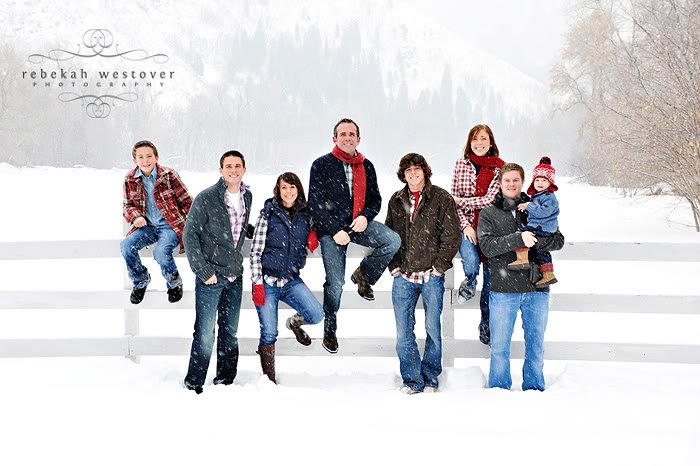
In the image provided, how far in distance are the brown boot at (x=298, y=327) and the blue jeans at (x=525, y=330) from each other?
1463 millimetres

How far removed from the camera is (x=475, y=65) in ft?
453

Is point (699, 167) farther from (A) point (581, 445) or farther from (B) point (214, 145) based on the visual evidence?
(B) point (214, 145)

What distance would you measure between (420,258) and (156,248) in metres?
2.07

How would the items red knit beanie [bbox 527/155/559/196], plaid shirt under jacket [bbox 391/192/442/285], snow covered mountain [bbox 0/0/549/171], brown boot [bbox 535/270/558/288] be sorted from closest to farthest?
red knit beanie [bbox 527/155/559/196] → brown boot [bbox 535/270/558/288] → plaid shirt under jacket [bbox 391/192/442/285] → snow covered mountain [bbox 0/0/549/171]

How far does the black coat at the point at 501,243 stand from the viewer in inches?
191

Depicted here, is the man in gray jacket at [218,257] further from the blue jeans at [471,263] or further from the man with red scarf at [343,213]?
the blue jeans at [471,263]

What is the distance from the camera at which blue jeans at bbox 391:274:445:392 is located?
4.98 m

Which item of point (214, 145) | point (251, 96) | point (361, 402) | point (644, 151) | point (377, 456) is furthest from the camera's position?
point (251, 96)

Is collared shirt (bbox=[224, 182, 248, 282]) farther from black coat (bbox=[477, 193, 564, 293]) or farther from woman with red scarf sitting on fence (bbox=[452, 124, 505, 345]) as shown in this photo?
black coat (bbox=[477, 193, 564, 293])

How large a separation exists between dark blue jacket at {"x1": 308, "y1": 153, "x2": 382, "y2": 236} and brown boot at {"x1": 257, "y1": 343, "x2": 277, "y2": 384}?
983 millimetres

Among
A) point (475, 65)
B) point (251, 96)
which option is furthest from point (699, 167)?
point (475, 65)

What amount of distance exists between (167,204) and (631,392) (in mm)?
3937

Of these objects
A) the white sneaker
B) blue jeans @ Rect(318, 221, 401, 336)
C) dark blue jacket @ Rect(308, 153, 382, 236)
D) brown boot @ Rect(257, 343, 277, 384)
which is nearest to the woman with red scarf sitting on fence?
blue jeans @ Rect(318, 221, 401, 336)

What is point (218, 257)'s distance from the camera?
15.9ft
